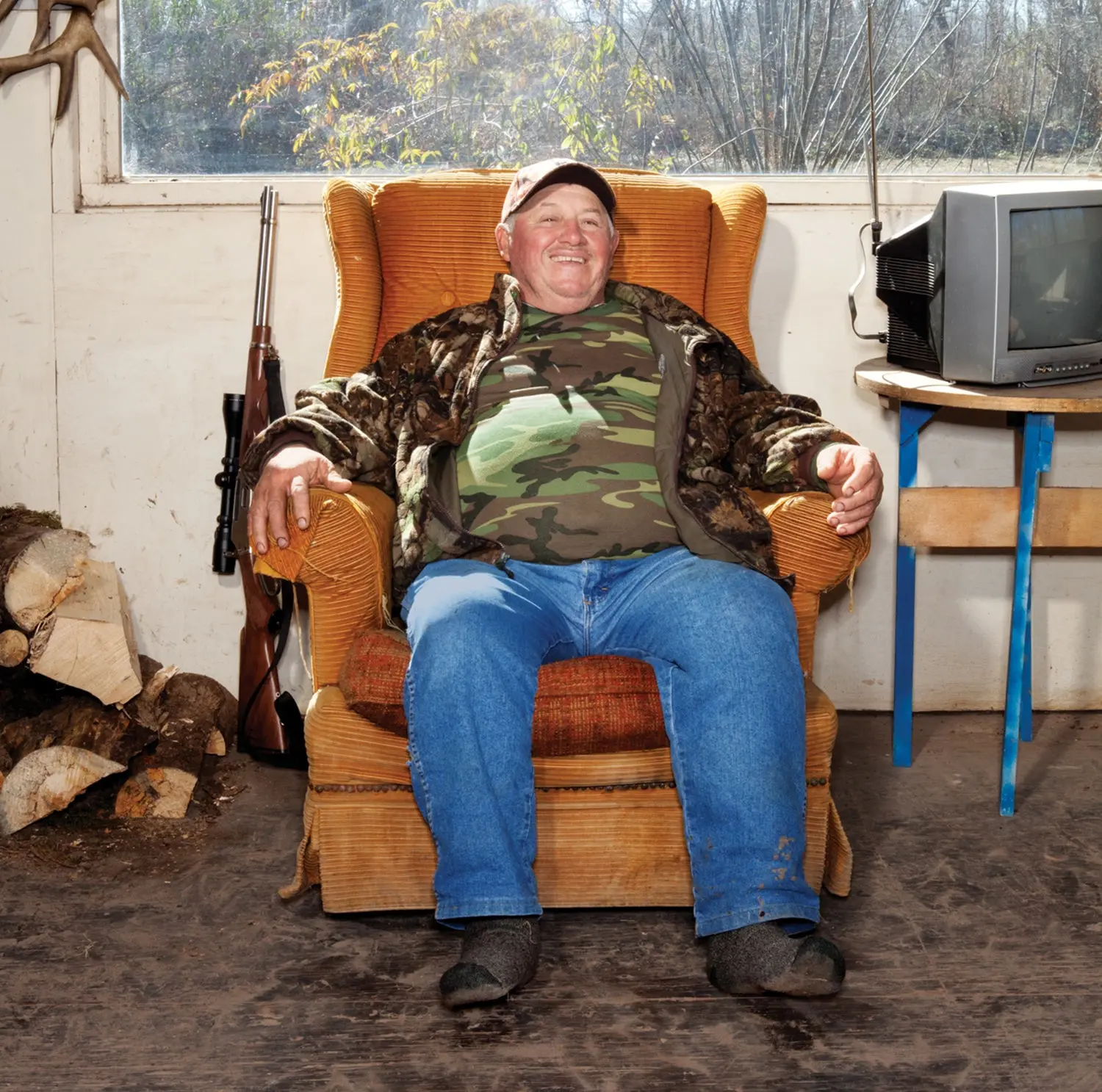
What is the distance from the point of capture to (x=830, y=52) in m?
2.98

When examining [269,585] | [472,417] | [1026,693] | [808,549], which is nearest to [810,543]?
[808,549]

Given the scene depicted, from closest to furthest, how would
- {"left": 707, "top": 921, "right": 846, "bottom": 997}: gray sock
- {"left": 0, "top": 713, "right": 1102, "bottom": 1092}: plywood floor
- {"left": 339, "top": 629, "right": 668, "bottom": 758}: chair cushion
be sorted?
1. {"left": 0, "top": 713, "right": 1102, "bottom": 1092}: plywood floor
2. {"left": 707, "top": 921, "right": 846, "bottom": 997}: gray sock
3. {"left": 339, "top": 629, "right": 668, "bottom": 758}: chair cushion

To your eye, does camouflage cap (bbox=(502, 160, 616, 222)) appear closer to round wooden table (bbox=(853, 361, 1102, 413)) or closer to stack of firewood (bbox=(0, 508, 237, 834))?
round wooden table (bbox=(853, 361, 1102, 413))

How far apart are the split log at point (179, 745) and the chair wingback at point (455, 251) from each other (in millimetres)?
777

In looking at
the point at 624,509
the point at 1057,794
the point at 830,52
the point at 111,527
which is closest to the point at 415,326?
the point at 624,509

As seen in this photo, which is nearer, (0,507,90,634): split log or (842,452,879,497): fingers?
(842,452,879,497): fingers

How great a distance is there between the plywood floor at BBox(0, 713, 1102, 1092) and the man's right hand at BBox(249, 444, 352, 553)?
629 millimetres

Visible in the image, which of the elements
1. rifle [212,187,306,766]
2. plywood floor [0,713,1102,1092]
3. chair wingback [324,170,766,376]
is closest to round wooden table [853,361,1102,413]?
chair wingback [324,170,766,376]

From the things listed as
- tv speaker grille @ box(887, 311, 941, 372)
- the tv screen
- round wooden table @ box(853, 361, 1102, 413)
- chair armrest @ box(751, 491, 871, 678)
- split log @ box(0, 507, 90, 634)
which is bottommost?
split log @ box(0, 507, 90, 634)

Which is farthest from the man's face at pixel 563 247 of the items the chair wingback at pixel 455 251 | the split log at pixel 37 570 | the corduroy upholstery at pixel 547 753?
the split log at pixel 37 570

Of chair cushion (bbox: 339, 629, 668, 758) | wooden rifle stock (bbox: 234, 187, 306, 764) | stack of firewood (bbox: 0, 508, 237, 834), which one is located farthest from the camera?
wooden rifle stock (bbox: 234, 187, 306, 764)

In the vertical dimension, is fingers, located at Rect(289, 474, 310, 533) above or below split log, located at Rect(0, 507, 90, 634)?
above

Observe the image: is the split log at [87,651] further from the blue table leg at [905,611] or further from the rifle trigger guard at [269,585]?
the blue table leg at [905,611]

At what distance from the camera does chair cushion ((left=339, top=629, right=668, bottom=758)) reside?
78.7 inches
